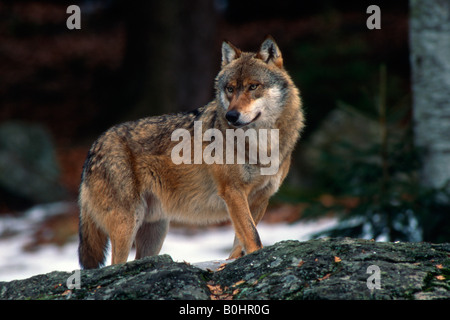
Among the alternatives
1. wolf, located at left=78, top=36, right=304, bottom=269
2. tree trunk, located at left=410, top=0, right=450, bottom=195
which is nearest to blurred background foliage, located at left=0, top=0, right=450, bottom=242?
tree trunk, located at left=410, top=0, right=450, bottom=195

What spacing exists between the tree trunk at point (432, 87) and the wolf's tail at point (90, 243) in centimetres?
465

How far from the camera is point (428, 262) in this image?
427cm

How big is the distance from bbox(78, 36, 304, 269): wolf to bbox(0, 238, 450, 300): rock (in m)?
0.99

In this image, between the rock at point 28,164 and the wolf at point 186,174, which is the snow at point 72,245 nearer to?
the rock at point 28,164

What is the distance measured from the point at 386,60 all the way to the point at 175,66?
8.68 m

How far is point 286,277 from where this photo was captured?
13.4 ft

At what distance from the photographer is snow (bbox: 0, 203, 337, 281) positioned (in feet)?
33.9

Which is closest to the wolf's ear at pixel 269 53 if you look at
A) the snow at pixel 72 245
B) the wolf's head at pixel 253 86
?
the wolf's head at pixel 253 86

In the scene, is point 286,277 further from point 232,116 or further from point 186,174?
point 186,174

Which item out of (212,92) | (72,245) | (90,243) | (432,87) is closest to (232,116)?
(90,243)

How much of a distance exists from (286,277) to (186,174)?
2.08 m

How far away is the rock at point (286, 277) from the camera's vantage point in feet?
12.7

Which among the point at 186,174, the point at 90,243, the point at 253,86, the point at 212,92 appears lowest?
the point at 90,243
